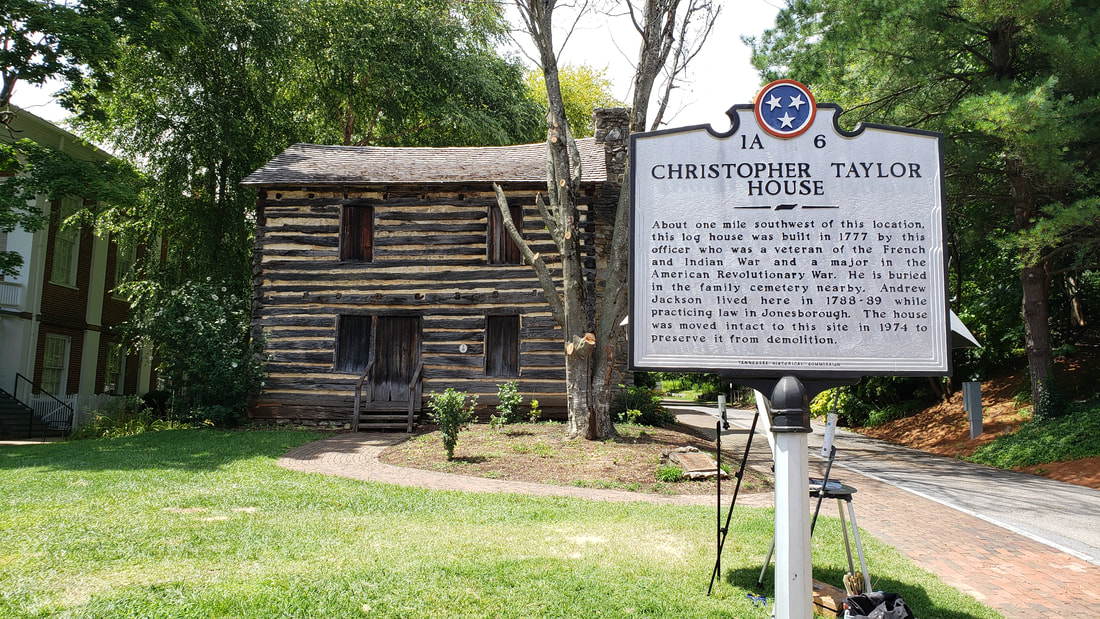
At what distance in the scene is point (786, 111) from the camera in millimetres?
4574

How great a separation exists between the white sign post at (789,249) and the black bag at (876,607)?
3.62 feet

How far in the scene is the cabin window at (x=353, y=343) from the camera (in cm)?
1759

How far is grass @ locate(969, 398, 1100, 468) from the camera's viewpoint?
12477 millimetres

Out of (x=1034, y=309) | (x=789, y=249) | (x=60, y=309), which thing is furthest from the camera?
(x=60, y=309)

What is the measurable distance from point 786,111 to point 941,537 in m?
5.38

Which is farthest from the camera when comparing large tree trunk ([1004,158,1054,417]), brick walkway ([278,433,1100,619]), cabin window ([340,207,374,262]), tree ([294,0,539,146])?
tree ([294,0,539,146])

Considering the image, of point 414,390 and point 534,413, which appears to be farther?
point 414,390

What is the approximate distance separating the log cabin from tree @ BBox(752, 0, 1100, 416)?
5563 millimetres

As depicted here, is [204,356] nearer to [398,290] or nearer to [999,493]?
[398,290]

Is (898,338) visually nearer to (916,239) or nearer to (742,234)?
(916,239)

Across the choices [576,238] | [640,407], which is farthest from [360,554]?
[640,407]

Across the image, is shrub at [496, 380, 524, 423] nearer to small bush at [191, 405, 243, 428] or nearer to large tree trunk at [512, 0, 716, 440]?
large tree trunk at [512, 0, 716, 440]

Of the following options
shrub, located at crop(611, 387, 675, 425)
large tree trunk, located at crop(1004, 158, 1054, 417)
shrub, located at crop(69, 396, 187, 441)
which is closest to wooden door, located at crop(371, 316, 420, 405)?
shrub, located at crop(69, 396, 187, 441)

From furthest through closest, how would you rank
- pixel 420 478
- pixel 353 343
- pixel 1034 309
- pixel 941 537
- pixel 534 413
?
1. pixel 353 343
2. pixel 534 413
3. pixel 1034 309
4. pixel 420 478
5. pixel 941 537
